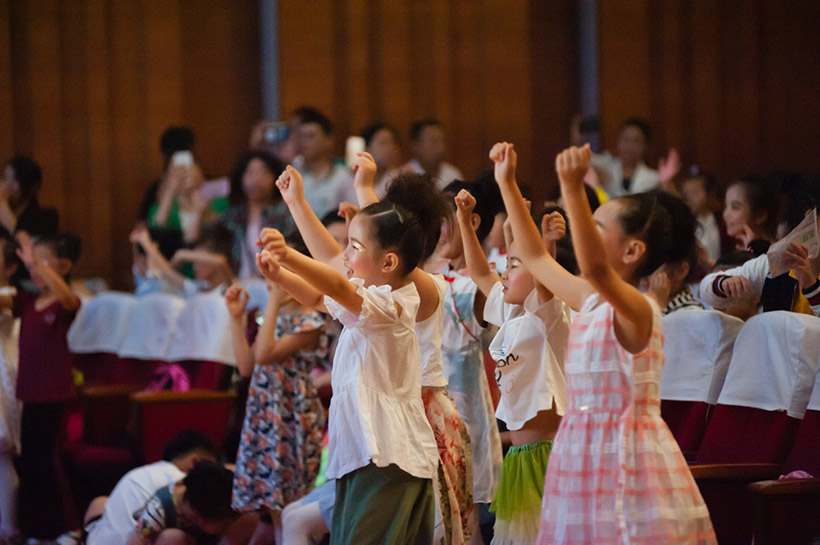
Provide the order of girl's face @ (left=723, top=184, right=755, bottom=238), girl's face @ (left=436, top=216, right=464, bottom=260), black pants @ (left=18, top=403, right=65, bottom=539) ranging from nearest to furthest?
girl's face @ (left=436, top=216, right=464, bottom=260)
girl's face @ (left=723, top=184, right=755, bottom=238)
black pants @ (left=18, top=403, right=65, bottom=539)

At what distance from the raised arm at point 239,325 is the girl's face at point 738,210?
187 centimetres

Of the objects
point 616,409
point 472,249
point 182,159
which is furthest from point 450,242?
point 182,159

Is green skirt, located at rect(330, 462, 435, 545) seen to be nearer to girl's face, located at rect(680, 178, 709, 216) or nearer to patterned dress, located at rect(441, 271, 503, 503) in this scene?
patterned dress, located at rect(441, 271, 503, 503)

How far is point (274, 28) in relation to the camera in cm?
656

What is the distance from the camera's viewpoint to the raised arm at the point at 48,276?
470 centimetres

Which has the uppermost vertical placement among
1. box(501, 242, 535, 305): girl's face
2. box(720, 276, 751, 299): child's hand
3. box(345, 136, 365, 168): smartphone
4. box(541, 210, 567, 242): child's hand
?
box(345, 136, 365, 168): smartphone

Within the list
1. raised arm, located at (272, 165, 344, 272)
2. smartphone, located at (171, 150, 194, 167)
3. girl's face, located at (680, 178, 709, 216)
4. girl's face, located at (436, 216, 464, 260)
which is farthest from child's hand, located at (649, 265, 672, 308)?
smartphone, located at (171, 150, 194, 167)

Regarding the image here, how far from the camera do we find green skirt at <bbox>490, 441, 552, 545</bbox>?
2.67 m

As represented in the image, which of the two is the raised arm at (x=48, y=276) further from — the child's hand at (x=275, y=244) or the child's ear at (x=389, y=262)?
the child's hand at (x=275, y=244)

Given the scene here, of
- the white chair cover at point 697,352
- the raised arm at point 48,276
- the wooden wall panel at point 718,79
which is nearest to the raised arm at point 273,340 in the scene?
the white chair cover at point 697,352

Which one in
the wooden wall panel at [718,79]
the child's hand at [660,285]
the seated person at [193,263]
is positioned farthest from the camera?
the wooden wall panel at [718,79]

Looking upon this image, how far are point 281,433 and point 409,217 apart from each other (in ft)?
4.43

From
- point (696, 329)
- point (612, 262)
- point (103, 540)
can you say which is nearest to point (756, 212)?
point (696, 329)

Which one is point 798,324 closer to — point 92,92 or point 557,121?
point 557,121
